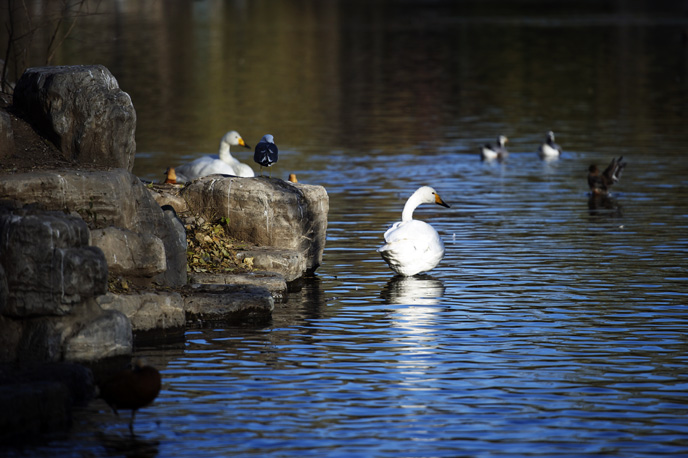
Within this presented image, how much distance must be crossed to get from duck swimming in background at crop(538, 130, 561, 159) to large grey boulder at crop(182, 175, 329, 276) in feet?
47.9

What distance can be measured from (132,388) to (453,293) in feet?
22.6

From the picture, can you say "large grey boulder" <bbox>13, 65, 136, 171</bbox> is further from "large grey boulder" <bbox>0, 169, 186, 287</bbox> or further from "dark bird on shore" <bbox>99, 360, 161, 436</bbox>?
"dark bird on shore" <bbox>99, 360, 161, 436</bbox>

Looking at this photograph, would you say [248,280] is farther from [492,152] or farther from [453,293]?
[492,152]

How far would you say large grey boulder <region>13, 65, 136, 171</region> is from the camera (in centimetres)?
1488

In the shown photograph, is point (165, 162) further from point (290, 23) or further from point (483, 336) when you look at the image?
point (290, 23)

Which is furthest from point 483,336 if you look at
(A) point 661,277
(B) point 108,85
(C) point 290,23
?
(C) point 290,23

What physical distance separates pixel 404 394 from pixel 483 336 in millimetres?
2438

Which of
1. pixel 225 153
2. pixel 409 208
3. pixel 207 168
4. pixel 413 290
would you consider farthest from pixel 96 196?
pixel 225 153

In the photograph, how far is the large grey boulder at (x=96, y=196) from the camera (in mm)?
13164

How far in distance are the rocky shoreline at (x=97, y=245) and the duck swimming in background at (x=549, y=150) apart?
1379cm

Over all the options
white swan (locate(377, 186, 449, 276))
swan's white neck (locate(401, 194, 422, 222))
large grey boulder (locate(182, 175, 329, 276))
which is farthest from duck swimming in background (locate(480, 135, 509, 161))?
large grey boulder (locate(182, 175, 329, 276))

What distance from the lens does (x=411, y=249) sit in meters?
16.7

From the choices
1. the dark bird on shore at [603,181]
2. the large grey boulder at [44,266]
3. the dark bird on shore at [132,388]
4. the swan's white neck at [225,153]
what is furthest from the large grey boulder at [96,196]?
the dark bird on shore at [603,181]

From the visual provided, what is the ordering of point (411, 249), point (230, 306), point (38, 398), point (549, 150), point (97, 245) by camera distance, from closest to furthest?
point (38, 398)
point (97, 245)
point (230, 306)
point (411, 249)
point (549, 150)
